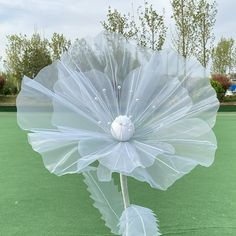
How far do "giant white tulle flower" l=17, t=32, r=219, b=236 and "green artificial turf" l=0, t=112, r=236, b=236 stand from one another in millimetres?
1080

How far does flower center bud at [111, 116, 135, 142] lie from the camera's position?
1.66 m

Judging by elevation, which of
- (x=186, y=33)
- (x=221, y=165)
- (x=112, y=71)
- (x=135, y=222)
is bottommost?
(x=221, y=165)

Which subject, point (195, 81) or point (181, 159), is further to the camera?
point (195, 81)

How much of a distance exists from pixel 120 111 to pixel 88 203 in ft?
5.53

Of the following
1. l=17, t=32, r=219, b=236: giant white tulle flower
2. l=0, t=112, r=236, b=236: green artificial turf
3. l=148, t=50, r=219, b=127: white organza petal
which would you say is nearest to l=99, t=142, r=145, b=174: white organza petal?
l=17, t=32, r=219, b=236: giant white tulle flower

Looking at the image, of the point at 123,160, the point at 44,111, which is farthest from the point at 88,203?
the point at 123,160

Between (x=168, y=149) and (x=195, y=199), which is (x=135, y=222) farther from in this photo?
(x=195, y=199)

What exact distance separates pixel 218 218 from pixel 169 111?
1.39 metres

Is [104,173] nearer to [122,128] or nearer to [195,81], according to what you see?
[122,128]

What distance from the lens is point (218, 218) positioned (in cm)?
296

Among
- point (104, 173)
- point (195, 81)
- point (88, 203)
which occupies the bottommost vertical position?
point (88, 203)

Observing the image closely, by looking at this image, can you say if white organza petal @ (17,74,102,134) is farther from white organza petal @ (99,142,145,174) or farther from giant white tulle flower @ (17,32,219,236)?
white organza petal @ (99,142,145,174)

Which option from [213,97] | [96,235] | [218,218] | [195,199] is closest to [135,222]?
[213,97]

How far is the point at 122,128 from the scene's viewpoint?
1.67 meters
